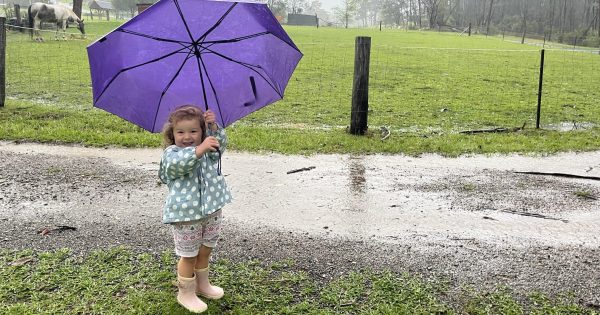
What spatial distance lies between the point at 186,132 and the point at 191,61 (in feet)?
1.37

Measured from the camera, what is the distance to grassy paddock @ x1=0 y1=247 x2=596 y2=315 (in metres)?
2.98

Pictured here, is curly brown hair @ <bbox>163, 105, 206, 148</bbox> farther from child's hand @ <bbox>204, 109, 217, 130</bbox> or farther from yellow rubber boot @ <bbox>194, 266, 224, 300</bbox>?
yellow rubber boot @ <bbox>194, 266, 224, 300</bbox>

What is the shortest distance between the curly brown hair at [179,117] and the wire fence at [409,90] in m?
5.55

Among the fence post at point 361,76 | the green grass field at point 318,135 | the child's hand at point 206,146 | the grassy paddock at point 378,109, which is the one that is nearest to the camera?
the child's hand at point 206,146

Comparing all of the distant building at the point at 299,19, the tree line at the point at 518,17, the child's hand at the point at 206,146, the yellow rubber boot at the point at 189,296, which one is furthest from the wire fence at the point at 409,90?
the distant building at the point at 299,19

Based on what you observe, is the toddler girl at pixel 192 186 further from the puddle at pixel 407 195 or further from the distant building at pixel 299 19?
the distant building at pixel 299 19

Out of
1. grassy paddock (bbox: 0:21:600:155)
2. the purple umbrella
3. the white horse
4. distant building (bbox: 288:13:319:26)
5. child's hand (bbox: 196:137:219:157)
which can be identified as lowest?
grassy paddock (bbox: 0:21:600:155)

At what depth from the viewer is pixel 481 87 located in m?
13.7

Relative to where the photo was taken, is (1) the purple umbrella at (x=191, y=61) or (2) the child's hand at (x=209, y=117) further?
(2) the child's hand at (x=209, y=117)

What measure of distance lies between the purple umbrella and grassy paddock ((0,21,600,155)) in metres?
3.53

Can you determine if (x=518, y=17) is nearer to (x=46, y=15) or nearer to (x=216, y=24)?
(x=46, y=15)

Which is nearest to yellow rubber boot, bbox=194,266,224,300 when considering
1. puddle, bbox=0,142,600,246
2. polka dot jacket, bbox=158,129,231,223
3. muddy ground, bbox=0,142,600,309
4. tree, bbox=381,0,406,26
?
polka dot jacket, bbox=158,129,231,223

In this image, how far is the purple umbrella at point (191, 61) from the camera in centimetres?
274

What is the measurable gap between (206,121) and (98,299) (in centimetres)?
115
